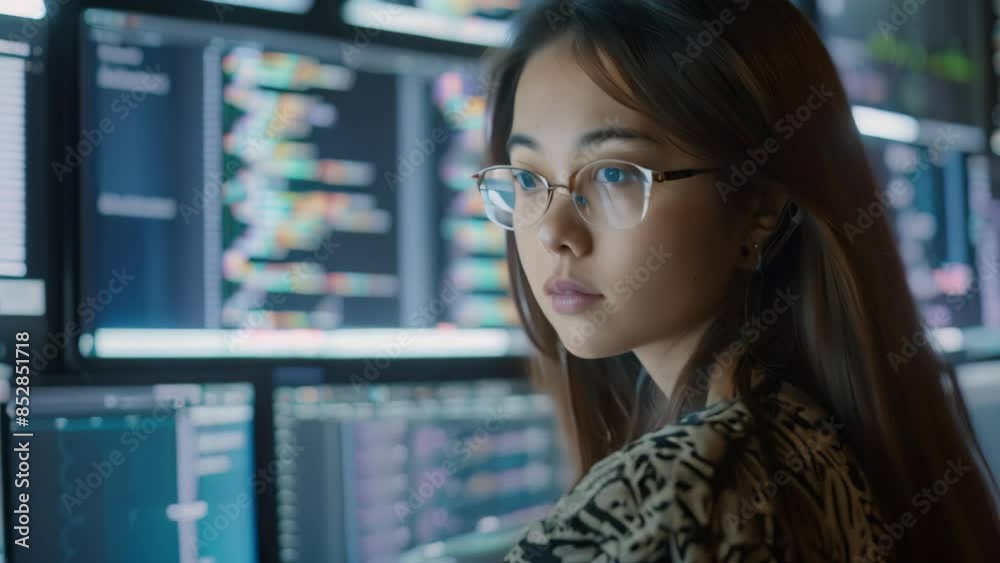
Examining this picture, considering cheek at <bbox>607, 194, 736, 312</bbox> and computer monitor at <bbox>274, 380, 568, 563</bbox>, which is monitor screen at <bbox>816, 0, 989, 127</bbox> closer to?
computer monitor at <bbox>274, 380, 568, 563</bbox>

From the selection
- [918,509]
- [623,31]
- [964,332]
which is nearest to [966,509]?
[918,509]

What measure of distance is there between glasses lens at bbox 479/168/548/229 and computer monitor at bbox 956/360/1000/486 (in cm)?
118

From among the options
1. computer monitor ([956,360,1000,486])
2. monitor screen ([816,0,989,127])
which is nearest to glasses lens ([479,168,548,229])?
monitor screen ([816,0,989,127])

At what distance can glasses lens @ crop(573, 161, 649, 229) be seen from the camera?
708 mm

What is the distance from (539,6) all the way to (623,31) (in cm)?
12

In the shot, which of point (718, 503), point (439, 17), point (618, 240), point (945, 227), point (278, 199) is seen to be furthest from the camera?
point (945, 227)

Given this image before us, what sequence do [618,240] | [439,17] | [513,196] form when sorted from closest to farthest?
[618,240] < [513,196] < [439,17]

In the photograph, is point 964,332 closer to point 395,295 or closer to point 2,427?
point 395,295

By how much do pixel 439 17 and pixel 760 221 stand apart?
561 millimetres

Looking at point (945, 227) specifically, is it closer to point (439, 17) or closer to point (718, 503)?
point (439, 17)

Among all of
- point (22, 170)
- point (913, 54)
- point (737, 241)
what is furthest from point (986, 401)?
point (22, 170)

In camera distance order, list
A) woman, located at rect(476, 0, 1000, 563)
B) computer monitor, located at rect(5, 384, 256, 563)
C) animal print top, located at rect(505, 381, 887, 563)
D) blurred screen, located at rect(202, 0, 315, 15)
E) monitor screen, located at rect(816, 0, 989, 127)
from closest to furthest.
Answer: animal print top, located at rect(505, 381, 887, 563), woman, located at rect(476, 0, 1000, 563), computer monitor, located at rect(5, 384, 256, 563), blurred screen, located at rect(202, 0, 315, 15), monitor screen, located at rect(816, 0, 989, 127)

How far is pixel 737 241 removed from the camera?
0.74m

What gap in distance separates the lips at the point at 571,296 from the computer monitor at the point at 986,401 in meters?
1.21
